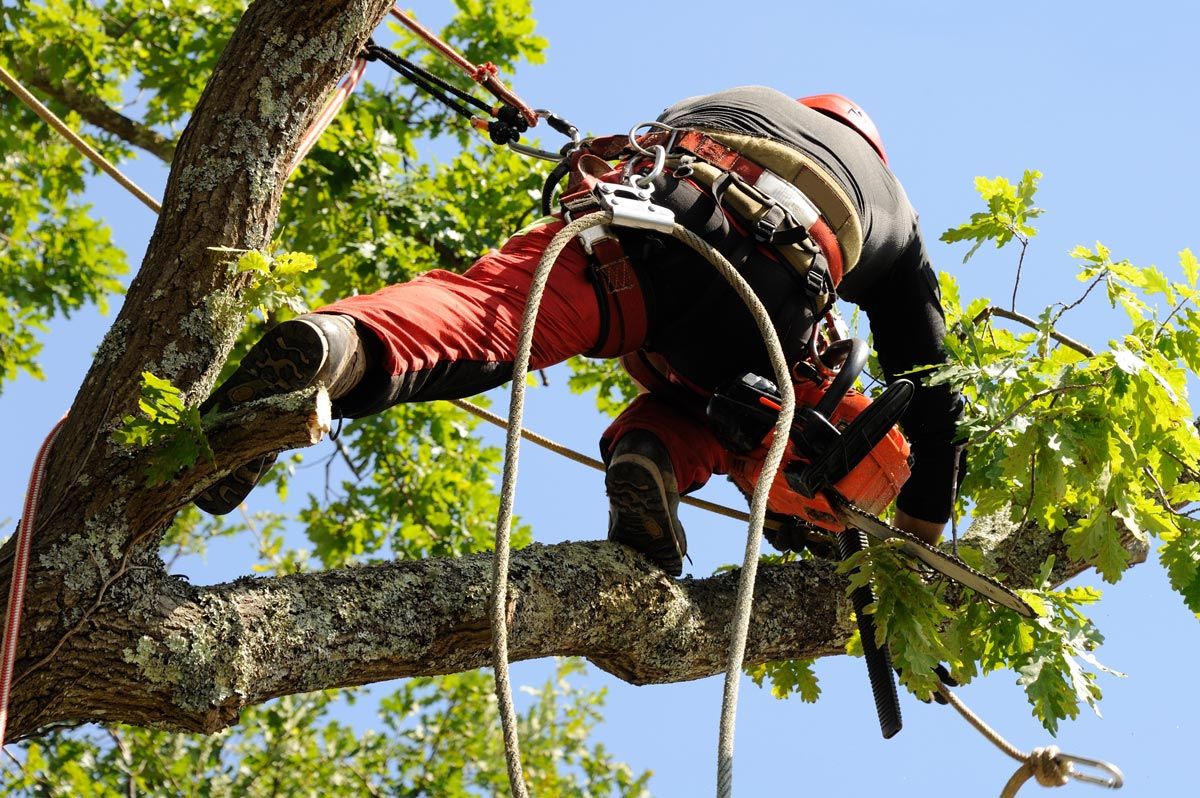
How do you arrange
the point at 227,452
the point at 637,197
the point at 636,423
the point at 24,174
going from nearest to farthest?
the point at 227,452 < the point at 637,197 < the point at 636,423 < the point at 24,174

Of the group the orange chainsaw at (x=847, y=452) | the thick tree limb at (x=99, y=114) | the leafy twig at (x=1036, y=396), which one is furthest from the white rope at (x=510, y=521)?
the thick tree limb at (x=99, y=114)

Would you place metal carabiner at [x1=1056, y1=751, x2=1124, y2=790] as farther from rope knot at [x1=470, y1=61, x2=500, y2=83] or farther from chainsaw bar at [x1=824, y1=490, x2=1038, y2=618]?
rope knot at [x1=470, y1=61, x2=500, y2=83]

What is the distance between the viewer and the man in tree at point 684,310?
8.73 ft

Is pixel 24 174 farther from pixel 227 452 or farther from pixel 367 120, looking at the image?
pixel 227 452

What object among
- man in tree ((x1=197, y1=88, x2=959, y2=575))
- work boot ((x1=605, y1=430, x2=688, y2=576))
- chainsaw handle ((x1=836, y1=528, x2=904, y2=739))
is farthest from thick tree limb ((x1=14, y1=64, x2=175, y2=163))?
chainsaw handle ((x1=836, y1=528, x2=904, y2=739))

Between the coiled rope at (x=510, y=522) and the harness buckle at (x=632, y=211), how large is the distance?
0.02 m

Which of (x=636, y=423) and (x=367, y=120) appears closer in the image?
(x=636, y=423)

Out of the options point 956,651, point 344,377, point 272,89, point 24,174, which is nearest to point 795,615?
point 956,651

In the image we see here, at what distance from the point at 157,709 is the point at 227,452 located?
499mm

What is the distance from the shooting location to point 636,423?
11.8 ft

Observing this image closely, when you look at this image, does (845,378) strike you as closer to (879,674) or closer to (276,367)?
(879,674)

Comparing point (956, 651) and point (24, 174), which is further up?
point (24, 174)

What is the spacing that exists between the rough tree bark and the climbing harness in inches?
3.4

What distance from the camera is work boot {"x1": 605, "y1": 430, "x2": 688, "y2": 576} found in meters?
3.41
